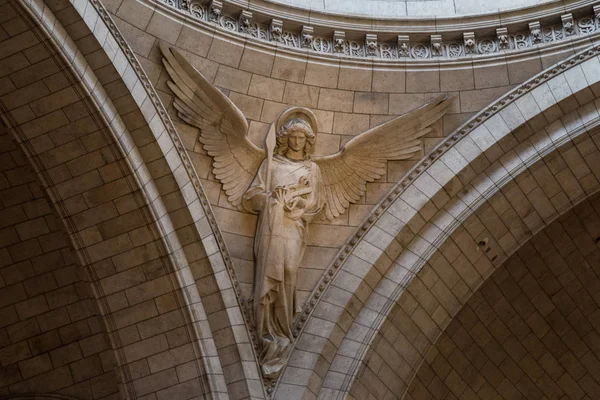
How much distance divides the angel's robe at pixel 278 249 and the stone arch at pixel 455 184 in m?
0.41

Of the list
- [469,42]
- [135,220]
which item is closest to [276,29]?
[469,42]

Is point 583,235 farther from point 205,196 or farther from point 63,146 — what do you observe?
point 63,146

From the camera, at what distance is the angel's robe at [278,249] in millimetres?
12148

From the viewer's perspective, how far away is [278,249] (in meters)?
12.3

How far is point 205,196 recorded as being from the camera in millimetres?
12258

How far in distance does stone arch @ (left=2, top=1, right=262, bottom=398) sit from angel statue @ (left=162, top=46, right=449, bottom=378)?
0.97 feet

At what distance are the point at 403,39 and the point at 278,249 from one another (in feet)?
8.36

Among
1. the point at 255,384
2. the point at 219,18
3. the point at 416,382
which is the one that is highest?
the point at 219,18

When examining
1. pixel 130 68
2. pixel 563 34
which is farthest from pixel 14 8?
pixel 563 34

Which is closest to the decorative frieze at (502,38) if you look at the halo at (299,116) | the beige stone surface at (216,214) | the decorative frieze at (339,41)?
the beige stone surface at (216,214)

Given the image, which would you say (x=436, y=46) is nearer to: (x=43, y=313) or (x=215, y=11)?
(x=215, y=11)

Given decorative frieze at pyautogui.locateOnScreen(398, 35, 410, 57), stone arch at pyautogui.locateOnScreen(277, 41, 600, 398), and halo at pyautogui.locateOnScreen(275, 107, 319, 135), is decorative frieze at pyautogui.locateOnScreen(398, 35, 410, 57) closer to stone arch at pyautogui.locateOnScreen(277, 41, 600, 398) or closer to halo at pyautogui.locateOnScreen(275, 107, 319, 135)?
stone arch at pyautogui.locateOnScreen(277, 41, 600, 398)

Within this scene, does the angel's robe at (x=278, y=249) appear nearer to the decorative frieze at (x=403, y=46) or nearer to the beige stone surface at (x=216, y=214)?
the beige stone surface at (x=216, y=214)

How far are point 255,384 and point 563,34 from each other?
4597mm
